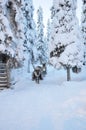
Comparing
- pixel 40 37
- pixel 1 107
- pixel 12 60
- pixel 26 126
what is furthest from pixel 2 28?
pixel 40 37

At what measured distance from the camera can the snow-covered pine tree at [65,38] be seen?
3105cm

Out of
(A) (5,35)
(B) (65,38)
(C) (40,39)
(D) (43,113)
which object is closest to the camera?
(D) (43,113)

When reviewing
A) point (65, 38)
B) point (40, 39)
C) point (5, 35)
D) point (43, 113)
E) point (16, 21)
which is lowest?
point (43, 113)

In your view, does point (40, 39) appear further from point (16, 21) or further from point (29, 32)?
point (16, 21)

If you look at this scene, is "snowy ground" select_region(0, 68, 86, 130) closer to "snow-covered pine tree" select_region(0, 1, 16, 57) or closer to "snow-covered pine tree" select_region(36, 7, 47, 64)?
"snow-covered pine tree" select_region(0, 1, 16, 57)

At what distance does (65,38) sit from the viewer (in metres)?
31.5

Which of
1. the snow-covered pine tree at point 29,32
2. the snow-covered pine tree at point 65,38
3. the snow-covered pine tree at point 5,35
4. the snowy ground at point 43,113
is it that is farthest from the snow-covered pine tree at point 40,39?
the snowy ground at point 43,113

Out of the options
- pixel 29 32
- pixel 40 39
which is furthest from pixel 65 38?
pixel 40 39

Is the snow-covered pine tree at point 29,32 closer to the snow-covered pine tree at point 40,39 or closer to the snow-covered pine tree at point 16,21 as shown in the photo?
the snow-covered pine tree at point 40,39

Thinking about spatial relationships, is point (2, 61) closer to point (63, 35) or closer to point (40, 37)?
point (63, 35)

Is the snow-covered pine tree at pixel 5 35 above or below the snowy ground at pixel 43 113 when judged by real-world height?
above

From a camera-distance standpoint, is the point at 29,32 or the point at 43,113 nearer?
the point at 43,113

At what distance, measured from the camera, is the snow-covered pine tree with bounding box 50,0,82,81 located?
102ft

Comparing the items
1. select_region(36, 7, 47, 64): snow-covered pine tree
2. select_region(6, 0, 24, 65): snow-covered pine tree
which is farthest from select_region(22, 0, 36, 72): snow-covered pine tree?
select_region(6, 0, 24, 65): snow-covered pine tree
